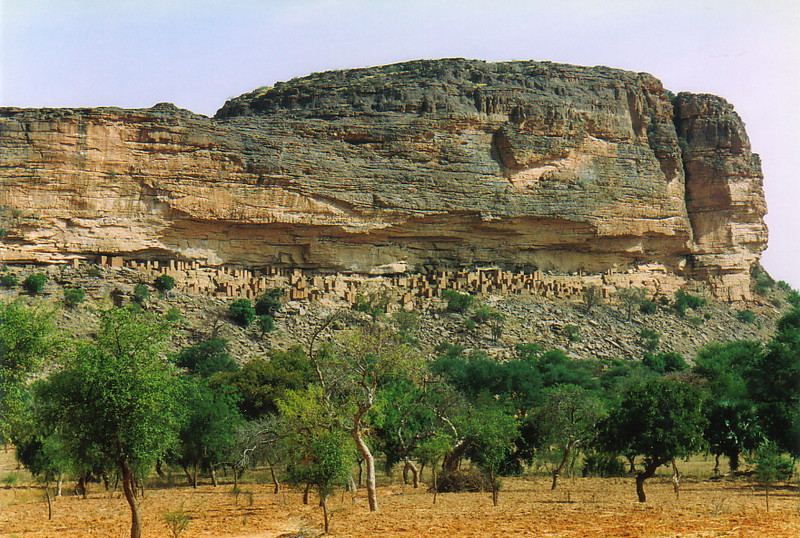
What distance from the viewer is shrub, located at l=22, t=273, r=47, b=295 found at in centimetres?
4694

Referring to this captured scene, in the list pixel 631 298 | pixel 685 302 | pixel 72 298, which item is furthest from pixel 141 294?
pixel 685 302

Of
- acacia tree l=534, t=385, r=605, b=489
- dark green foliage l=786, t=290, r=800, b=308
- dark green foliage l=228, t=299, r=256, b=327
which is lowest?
acacia tree l=534, t=385, r=605, b=489

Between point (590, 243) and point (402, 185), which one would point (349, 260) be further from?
point (590, 243)

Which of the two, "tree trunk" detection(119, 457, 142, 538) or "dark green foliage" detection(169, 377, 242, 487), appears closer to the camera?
"tree trunk" detection(119, 457, 142, 538)

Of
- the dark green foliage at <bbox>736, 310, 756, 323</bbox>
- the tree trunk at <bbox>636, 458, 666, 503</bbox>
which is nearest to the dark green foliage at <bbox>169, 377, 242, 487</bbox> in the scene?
the tree trunk at <bbox>636, 458, 666, 503</bbox>

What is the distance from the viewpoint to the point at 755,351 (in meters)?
39.6

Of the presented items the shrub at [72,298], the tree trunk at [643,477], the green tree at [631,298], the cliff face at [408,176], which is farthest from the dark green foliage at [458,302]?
the tree trunk at [643,477]

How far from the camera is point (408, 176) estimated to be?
58.4m

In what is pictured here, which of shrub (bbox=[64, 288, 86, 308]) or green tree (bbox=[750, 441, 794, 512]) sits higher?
shrub (bbox=[64, 288, 86, 308])

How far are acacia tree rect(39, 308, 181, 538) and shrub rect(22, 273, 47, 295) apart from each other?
33.0 m

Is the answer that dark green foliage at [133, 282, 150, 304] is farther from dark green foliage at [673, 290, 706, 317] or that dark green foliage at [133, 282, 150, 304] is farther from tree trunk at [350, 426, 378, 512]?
dark green foliage at [673, 290, 706, 317]

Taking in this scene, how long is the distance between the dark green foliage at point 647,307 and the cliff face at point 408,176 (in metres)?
3.89

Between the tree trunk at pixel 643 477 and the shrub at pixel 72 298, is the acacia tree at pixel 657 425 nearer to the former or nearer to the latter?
the tree trunk at pixel 643 477

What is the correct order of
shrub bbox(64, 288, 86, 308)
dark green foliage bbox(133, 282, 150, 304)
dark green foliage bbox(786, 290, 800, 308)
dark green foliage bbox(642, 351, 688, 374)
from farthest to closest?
dark green foliage bbox(786, 290, 800, 308)
dark green foliage bbox(642, 351, 688, 374)
dark green foliage bbox(133, 282, 150, 304)
shrub bbox(64, 288, 86, 308)
